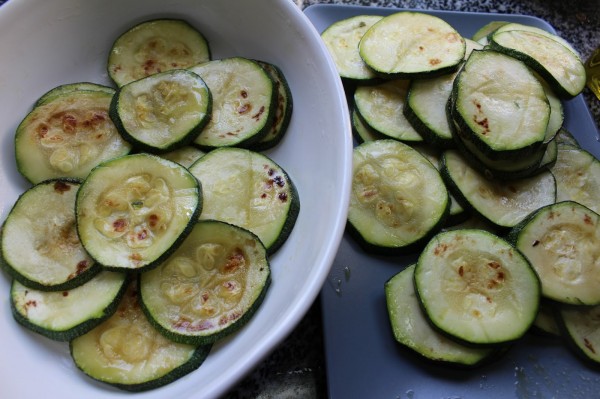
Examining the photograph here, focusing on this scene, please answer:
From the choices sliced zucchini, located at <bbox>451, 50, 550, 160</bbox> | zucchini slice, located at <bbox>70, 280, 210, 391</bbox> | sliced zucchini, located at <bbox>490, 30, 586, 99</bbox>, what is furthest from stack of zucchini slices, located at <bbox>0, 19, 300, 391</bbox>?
sliced zucchini, located at <bbox>490, 30, 586, 99</bbox>

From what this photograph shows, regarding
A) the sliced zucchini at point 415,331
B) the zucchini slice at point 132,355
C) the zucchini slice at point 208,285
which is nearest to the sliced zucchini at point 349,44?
the sliced zucchini at point 415,331

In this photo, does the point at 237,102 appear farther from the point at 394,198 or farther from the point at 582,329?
the point at 582,329

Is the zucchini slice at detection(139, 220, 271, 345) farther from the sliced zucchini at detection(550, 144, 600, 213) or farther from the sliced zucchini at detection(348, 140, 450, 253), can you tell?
the sliced zucchini at detection(550, 144, 600, 213)

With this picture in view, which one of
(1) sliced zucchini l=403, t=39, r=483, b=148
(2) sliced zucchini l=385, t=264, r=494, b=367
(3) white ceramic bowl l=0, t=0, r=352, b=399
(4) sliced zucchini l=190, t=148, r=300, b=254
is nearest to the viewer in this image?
(3) white ceramic bowl l=0, t=0, r=352, b=399

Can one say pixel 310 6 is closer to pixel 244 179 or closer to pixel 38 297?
pixel 244 179

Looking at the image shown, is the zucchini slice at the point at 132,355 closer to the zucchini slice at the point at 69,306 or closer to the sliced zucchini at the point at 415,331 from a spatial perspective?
the zucchini slice at the point at 69,306

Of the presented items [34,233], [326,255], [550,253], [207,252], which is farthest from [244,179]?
[550,253]
